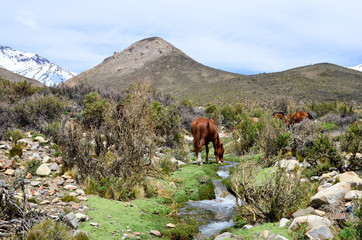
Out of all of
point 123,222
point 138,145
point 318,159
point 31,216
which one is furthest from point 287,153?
point 31,216

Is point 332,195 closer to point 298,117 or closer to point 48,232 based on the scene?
point 48,232

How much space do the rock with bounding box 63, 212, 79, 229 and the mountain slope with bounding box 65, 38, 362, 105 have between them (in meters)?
7.45

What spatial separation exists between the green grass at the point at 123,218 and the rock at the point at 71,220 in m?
0.13

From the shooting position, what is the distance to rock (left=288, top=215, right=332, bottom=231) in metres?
4.10

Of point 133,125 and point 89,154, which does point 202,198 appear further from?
point 89,154

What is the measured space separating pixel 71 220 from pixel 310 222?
4050 millimetres

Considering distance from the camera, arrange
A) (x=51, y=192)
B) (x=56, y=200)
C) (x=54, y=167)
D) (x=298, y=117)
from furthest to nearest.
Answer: (x=298, y=117), (x=54, y=167), (x=51, y=192), (x=56, y=200)

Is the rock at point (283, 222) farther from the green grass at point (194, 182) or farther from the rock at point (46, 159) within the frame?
the rock at point (46, 159)

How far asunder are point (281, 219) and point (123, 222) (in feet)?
10.1

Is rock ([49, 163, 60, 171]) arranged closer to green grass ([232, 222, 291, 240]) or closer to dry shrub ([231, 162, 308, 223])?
dry shrub ([231, 162, 308, 223])

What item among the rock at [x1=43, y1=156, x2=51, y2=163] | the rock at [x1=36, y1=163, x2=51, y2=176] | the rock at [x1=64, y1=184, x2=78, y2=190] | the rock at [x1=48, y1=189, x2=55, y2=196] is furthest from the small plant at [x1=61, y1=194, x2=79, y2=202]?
the rock at [x1=43, y1=156, x2=51, y2=163]

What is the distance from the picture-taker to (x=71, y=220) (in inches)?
172

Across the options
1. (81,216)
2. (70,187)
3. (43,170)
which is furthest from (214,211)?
(43,170)

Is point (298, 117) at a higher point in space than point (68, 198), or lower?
higher
